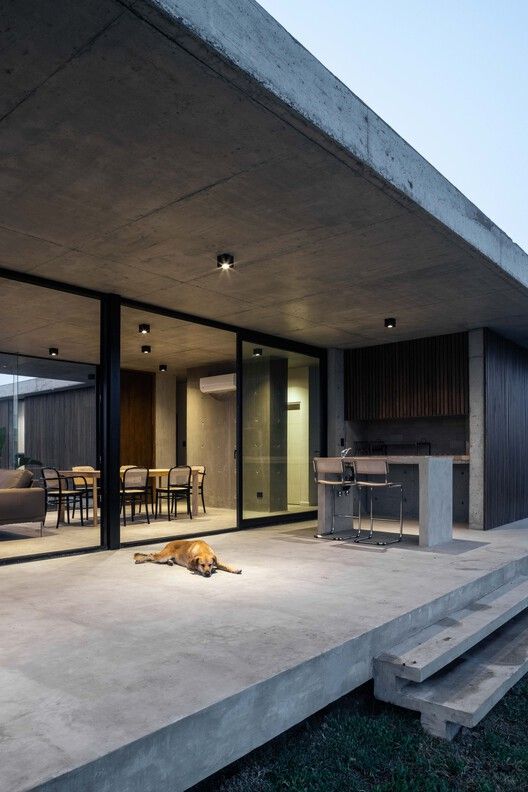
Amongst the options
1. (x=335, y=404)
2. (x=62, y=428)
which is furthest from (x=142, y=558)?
(x=62, y=428)

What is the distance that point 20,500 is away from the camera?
274 inches

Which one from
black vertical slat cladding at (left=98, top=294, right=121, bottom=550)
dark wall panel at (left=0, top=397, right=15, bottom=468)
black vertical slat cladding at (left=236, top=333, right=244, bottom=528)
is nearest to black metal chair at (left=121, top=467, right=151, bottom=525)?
black vertical slat cladding at (left=236, top=333, right=244, bottom=528)

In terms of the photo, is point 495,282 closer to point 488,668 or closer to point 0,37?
point 488,668

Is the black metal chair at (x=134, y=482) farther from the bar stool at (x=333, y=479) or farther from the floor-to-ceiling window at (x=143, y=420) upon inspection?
the bar stool at (x=333, y=479)

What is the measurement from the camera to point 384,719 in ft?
9.78

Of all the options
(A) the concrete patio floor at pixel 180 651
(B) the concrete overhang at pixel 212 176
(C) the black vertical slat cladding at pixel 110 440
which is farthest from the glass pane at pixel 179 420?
(A) the concrete patio floor at pixel 180 651

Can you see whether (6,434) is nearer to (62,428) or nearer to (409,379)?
(62,428)

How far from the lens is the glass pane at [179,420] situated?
824cm

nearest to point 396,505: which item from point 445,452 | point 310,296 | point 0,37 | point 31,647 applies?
point 445,452

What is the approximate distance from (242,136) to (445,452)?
678cm

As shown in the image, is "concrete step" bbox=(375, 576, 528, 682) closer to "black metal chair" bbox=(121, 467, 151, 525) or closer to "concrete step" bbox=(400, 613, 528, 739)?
"concrete step" bbox=(400, 613, 528, 739)

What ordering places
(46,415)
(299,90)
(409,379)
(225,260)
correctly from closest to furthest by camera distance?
(299,90), (225,260), (409,379), (46,415)

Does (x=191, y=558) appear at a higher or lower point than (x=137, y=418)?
lower

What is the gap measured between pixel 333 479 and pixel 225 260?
3.20m
